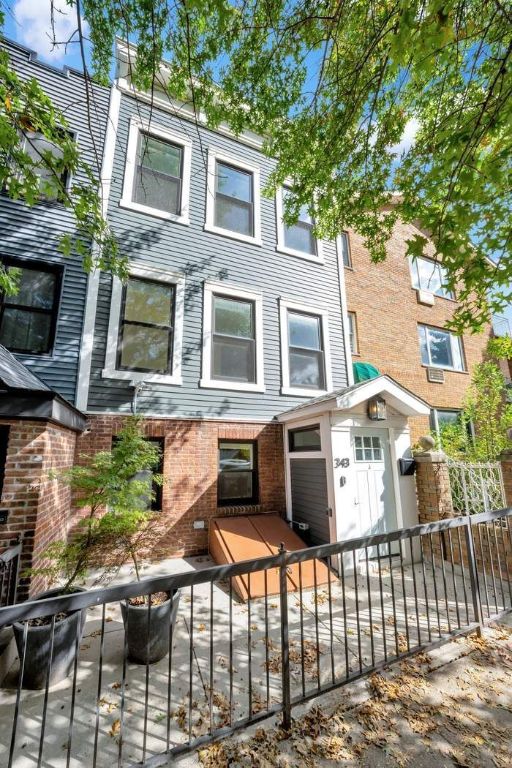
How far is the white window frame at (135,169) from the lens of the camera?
6887 mm

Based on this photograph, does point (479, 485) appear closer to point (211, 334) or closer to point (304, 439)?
point (304, 439)

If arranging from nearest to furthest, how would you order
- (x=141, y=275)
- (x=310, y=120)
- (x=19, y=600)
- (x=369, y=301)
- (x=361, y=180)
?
(x=19, y=600) → (x=310, y=120) → (x=361, y=180) → (x=141, y=275) → (x=369, y=301)

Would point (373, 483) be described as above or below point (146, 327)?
below

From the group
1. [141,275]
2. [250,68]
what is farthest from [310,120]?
[141,275]

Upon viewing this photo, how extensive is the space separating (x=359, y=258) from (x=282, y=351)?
548cm

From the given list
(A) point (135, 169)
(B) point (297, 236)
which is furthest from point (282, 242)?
(A) point (135, 169)

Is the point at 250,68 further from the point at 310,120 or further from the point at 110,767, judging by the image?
the point at 110,767

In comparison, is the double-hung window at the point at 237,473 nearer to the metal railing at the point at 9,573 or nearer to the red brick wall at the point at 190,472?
the red brick wall at the point at 190,472

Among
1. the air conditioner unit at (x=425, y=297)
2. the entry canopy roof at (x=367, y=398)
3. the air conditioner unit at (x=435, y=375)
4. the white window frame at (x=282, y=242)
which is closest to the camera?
the entry canopy roof at (x=367, y=398)

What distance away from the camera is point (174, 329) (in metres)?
6.76

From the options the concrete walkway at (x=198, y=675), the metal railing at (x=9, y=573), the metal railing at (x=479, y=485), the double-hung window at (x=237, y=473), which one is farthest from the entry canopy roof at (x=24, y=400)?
the metal railing at (x=479, y=485)

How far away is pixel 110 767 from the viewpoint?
214cm

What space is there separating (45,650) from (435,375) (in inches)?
469

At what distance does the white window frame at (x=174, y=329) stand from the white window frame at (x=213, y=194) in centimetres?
171
